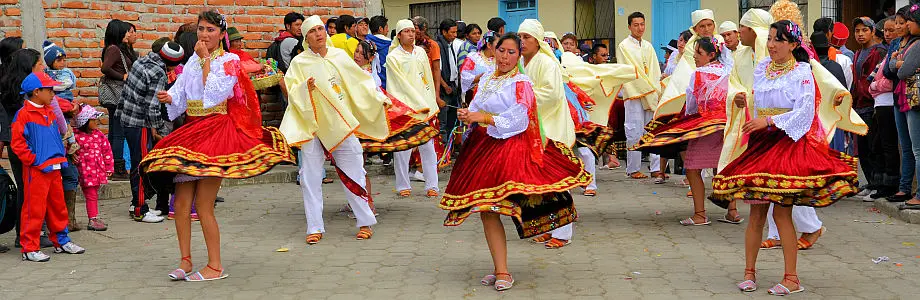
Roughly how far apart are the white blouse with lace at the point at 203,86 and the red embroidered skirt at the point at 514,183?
5.10ft

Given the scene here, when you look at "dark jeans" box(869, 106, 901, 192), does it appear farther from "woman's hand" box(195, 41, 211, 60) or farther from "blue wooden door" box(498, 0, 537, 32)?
"blue wooden door" box(498, 0, 537, 32)

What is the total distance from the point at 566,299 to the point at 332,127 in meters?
2.76

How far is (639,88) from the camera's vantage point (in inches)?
469

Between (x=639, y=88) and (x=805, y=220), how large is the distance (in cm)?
454

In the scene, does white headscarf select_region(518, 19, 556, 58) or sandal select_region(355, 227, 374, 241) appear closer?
white headscarf select_region(518, 19, 556, 58)

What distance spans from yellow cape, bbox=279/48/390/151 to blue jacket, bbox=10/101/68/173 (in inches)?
65.9

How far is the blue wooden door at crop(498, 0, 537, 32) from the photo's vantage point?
936 inches

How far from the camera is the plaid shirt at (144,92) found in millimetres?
9109

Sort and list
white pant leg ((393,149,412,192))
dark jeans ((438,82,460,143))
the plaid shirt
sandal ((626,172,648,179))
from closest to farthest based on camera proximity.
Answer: the plaid shirt, white pant leg ((393,149,412,192)), sandal ((626,172,648,179)), dark jeans ((438,82,460,143))

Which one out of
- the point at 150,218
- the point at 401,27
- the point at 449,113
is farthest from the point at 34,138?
the point at 449,113

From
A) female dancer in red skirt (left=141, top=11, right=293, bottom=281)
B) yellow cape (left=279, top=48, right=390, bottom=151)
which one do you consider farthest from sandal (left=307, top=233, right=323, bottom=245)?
female dancer in red skirt (left=141, top=11, right=293, bottom=281)

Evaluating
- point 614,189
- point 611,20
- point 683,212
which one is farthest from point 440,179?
point 611,20

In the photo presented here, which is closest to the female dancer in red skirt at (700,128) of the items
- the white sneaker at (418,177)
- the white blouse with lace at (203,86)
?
the white blouse with lace at (203,86)

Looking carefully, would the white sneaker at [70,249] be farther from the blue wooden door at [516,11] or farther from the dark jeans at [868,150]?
the blue wooden door at [516,11]
